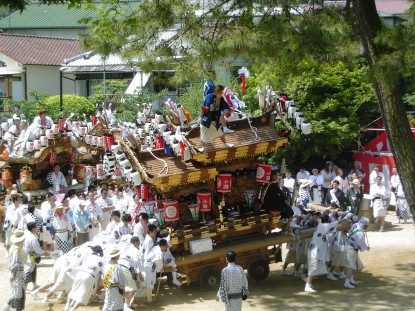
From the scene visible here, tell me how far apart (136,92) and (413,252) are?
17625 millimetres

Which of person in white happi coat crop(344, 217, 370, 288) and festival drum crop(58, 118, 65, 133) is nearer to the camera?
person in white happi coat crop(344, 217, 370, 288)

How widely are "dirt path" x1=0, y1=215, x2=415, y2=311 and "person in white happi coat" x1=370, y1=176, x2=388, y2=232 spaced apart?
3.03m

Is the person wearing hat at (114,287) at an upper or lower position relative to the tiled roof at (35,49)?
lower

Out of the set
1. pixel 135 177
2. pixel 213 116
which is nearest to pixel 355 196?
pixel 213 116

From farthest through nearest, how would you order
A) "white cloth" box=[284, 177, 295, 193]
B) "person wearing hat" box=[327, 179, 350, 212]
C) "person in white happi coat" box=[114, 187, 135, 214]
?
1. "white cloth" box=[284, 177, 295, 193]
2. "person wearing hat" box=[327, 179, 350, 212]
3. "person in white happi coat" box=[114, 187, 135, 214]

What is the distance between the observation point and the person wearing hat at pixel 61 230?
17.8 metres

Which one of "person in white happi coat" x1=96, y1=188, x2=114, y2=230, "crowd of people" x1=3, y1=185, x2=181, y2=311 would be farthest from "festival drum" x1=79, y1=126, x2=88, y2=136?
"crowd of people" x1=3, y1=185, x2=181, y2=311

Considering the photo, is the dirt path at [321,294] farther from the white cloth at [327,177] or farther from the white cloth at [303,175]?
the white cloth at [303,175]

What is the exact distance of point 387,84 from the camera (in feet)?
30.3

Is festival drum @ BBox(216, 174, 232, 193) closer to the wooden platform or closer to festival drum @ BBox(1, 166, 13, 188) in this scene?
the wooden platform

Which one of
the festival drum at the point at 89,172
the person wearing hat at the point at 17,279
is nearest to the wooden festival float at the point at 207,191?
the person wearing hat at the point at 17,279

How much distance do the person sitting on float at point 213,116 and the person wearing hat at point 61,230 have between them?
477 centimetres

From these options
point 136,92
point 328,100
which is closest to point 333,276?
point 328,100

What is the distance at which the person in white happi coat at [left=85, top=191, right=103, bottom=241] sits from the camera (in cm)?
1850
